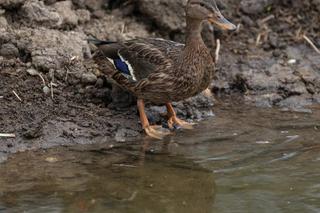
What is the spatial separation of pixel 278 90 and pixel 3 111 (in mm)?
3018

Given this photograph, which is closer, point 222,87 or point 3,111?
point 3,111

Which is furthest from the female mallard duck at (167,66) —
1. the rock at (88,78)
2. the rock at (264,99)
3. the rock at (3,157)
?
the rock at (3,157)

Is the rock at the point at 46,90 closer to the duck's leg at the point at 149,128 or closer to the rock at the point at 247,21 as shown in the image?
the duck's leg at the point at 149,128

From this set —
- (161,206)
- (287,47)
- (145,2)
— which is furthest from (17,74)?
(287,47)

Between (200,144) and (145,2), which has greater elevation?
(145,2)

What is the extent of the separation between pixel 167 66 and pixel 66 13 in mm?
1633

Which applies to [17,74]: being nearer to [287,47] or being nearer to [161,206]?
[161,206]

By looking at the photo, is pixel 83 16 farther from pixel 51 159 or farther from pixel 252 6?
pixel 51 159

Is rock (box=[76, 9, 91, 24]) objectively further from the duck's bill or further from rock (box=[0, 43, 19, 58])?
the duck's bill

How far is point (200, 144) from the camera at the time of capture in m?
7.19

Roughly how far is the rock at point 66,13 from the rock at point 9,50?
2.56ft

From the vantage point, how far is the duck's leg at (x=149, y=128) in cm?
739

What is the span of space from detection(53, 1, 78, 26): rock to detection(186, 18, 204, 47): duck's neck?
146cm

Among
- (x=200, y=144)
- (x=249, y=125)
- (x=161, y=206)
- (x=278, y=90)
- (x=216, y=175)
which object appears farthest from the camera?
(x=278, y=90)
